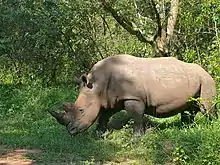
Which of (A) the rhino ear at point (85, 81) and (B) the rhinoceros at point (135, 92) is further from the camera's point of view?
(A) the rhino ear at point (85, 81)

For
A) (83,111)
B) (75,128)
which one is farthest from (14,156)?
(83,111)

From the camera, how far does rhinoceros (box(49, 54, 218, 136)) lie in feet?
29.3

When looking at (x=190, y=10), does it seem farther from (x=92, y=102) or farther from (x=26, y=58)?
(x=92, y=102)

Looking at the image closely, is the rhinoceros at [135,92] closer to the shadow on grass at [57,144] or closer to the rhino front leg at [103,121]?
the rhino front leg at [103,121]

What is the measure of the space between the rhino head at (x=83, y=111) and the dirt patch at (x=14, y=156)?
3.02 feet

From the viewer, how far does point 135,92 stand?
29.2 feet

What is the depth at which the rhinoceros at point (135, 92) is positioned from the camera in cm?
895

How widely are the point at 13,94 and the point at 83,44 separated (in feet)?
12.9

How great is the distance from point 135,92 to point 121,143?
960 mm

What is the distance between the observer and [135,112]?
888cm

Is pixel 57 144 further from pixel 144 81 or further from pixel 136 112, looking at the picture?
pixel 144 81

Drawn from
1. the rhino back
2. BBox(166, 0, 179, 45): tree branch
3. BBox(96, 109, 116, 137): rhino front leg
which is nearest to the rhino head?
the rhino back

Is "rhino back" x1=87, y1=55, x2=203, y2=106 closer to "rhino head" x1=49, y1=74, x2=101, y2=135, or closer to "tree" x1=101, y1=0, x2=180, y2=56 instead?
"rhino head" x1=49, y1=74, x2=101, y2=135

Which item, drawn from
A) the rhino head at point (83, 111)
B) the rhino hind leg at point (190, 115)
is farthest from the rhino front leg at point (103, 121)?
the rhino hind leg at point (190, 115)
